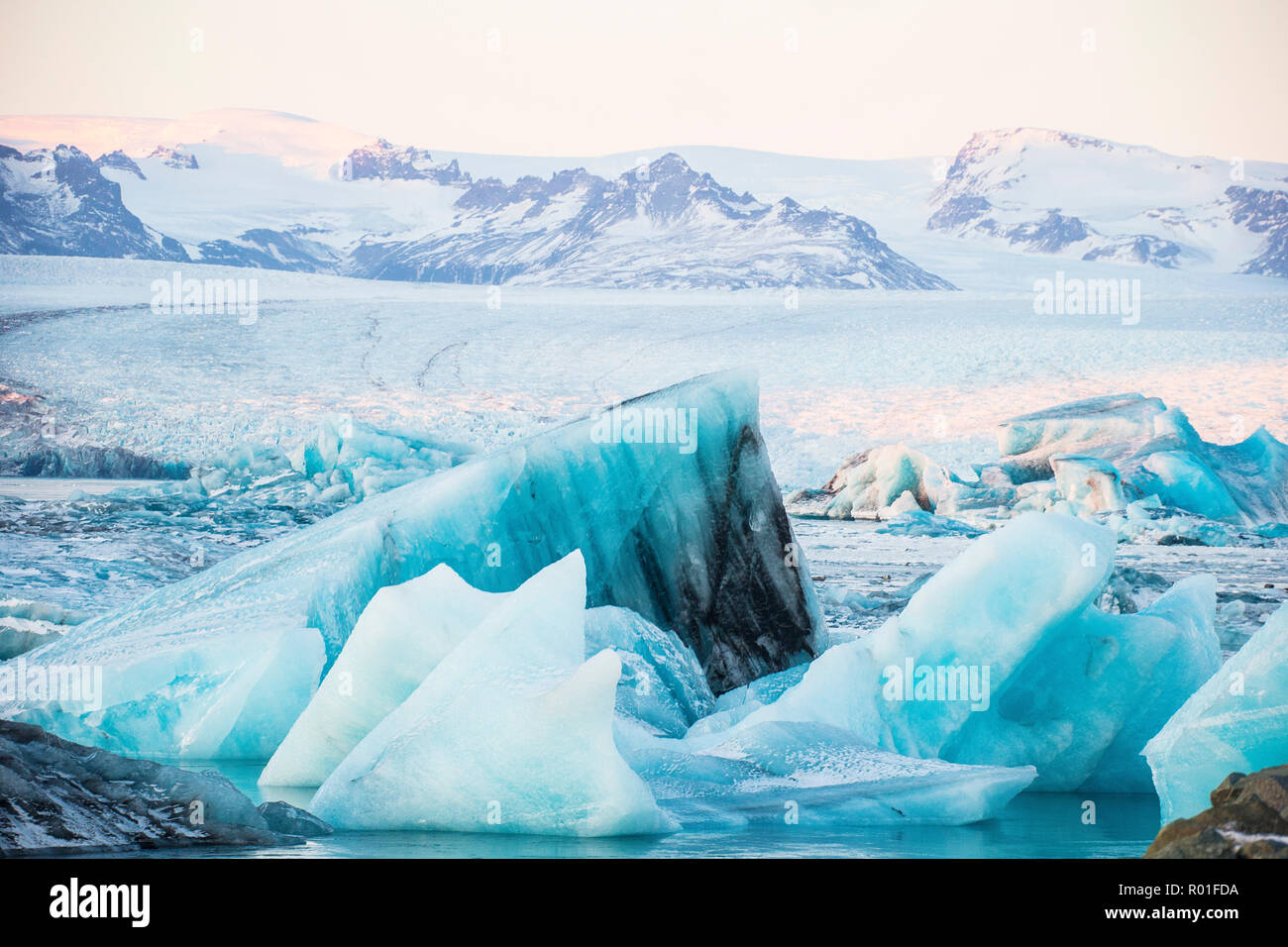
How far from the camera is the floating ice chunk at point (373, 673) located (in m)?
5.07

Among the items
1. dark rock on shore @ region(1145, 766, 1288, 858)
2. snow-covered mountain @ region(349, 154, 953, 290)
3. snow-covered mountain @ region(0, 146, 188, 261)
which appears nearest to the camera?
dark rock on shore @ region(1145, 766, 1288, 858)

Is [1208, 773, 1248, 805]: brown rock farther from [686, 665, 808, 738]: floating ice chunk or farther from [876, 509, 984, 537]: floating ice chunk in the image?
[876, 509, 984, 537]: floating ice chunk

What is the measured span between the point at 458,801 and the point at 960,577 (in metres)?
2.35

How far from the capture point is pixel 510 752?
4172mm

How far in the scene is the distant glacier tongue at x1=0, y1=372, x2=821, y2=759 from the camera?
5.79 m

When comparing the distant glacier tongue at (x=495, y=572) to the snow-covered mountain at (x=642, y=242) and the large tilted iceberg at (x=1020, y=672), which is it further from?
the snow-covered mountain at (x=642, y=242)

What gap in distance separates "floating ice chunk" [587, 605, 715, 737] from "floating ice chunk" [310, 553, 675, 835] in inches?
43.5

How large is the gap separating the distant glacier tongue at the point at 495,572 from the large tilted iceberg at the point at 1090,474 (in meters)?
7.62

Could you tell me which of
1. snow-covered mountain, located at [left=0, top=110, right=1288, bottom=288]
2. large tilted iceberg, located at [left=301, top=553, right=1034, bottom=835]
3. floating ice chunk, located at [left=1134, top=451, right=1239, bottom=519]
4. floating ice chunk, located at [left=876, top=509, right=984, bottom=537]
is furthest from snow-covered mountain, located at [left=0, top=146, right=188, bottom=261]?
large tilted iceberg, located at [left=301, top=553, right=1034, bottom=835]

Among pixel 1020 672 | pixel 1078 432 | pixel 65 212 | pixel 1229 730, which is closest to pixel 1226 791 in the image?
pixel 1229 730

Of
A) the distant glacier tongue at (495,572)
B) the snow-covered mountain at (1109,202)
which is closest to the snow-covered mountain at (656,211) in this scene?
the snow-covered mountain at (1109,202)

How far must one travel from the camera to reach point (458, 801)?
428cm

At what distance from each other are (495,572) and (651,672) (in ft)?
3.75
